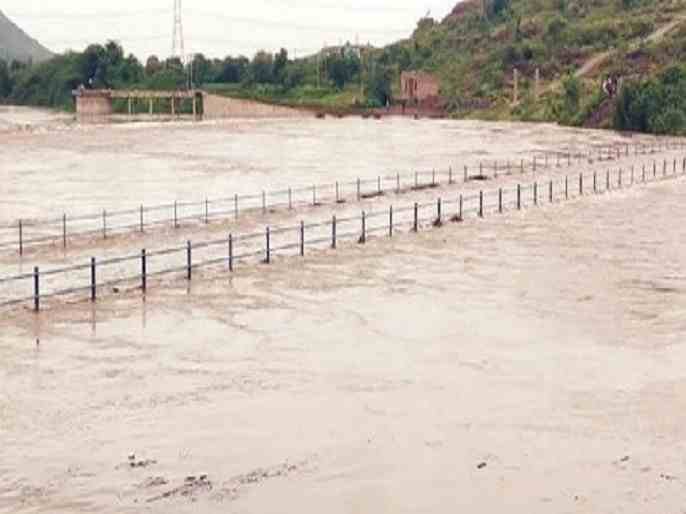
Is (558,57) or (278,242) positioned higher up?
(558,57)

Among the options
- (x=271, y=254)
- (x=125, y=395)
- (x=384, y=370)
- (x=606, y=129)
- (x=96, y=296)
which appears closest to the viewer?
(x=125, y=395)

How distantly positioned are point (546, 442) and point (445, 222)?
2319 centimetres

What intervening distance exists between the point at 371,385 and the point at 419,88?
13402 cm

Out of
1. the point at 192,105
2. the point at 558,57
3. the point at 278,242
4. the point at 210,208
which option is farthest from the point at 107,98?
the point at 278,242

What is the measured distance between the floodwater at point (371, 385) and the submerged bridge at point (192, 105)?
11090 centimetres

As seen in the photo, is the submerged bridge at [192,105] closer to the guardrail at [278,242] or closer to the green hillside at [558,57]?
the green hillside at [558,57]

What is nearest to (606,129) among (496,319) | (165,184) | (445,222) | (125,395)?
(165,184)

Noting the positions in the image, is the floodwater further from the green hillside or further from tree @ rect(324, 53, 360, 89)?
tree @ rect(324, 53, 360, 89)

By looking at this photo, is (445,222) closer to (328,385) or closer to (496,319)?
(496,319)

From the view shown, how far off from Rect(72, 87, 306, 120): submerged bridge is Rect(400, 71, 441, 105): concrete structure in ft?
47.7

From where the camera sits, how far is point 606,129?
357 ft

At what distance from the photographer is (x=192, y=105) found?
16038cm

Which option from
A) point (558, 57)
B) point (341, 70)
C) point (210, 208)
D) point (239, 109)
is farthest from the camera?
point (341, 70)

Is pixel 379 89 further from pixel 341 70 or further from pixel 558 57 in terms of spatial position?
pixel 558 57
